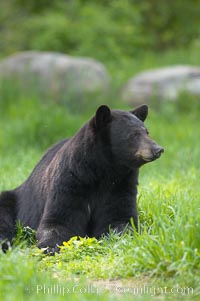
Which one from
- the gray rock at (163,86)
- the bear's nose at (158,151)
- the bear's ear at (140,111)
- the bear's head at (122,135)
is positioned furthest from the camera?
the gray rock at (163,86)

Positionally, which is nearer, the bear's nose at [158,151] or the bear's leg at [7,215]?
the bear's nose at [158,151]

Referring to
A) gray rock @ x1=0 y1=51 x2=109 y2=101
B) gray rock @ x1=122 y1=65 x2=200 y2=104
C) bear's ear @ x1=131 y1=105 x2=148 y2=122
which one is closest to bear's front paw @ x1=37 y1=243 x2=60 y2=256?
bear's ear @ x1=131 y1=105 x2=148 y2=122

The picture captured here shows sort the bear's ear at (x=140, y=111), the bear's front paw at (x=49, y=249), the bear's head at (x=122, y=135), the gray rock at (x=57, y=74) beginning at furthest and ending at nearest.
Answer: the gray rock at (x=57, y=74)
the bear's ear at (x=140, y=111)
the bear's head at (x=122, y=135)
the bear's front paw at (x=49, y=249)

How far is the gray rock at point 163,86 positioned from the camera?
1608 centimetres

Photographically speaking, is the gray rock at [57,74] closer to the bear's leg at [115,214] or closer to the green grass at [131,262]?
the green grass at [131,262]

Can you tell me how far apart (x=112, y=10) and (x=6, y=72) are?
21.4 ft

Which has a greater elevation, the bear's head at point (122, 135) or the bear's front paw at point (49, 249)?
the bear's head at point (122, 135)

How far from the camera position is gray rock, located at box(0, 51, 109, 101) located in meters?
15.5

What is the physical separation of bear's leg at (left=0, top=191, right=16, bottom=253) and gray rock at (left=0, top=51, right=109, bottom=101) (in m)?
7.98

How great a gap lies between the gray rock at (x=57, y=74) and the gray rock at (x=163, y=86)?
734mm

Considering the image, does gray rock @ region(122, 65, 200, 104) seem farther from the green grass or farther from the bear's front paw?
the bear's front paw

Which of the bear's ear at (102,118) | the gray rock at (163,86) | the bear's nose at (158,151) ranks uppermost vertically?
the bear's ear at (102,118)

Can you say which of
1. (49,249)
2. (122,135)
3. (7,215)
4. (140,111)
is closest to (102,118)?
(122,135)

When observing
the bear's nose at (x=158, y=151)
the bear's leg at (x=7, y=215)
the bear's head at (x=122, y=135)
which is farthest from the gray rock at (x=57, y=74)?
the bear's nose at (x=158, y=151)
